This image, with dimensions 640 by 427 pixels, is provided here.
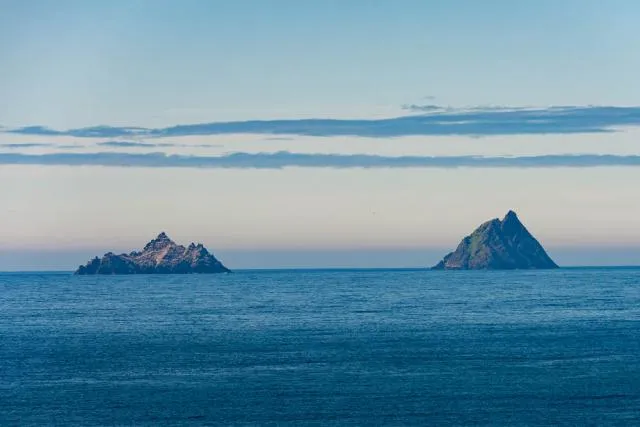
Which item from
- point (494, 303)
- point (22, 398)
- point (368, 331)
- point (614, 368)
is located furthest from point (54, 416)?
point (494, 303)

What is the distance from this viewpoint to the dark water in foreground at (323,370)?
74.5 metres

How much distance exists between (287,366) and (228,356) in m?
10.3

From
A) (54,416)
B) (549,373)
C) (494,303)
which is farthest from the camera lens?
(494,303)

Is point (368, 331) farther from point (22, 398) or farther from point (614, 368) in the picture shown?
point (22, 398)

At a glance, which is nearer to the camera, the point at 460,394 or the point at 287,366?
the point at 460,394

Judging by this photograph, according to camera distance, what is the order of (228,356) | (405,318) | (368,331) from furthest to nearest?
(405,318) → (368,331) → (228,356)

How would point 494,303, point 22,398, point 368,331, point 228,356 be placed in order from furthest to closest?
point 494,303
point 368,331
point 228,356
point 22,398

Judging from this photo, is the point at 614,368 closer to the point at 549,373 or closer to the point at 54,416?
the point at 549,373

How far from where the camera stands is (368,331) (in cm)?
13012

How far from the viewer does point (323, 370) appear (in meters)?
93.2

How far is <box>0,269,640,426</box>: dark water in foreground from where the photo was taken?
74500 millimetres

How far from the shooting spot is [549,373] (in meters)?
91.3

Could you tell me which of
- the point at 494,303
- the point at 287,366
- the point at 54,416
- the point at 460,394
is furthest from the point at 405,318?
the point at 54,416

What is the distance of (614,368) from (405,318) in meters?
61.3
